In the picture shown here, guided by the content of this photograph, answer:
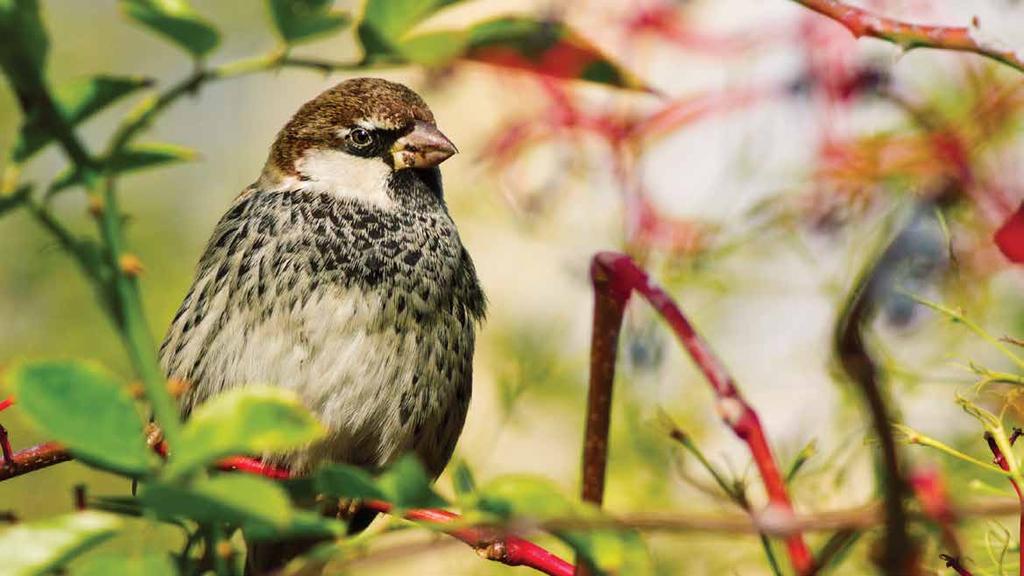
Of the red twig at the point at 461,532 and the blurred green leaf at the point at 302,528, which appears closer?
the blurred green leaf at the point at 302,528

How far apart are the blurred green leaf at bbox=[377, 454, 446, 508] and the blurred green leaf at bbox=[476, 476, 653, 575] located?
0.8 inches

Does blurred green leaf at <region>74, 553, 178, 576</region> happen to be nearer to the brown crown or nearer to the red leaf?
the red leaf

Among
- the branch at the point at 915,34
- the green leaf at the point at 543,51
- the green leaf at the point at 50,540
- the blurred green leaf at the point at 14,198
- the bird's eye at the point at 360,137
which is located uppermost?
the green leaf at the point at 543,51

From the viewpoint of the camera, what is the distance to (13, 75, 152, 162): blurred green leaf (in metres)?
0.43

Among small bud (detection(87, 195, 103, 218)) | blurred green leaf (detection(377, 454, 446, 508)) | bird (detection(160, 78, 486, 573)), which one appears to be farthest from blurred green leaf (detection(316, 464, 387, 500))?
bird (detection(160, 78, 486, 573))

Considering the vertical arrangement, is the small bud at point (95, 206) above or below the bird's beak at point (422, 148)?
above

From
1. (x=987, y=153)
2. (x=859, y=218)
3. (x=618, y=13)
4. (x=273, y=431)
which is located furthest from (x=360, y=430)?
(x=273, y=431)

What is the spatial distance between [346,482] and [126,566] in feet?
0.25

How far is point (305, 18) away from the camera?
46 centimetres

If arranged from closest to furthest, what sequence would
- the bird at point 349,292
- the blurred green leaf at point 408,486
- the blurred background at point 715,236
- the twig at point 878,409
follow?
the twig at point 878,409
the blurred green leaf at point 408,486
the blurred background at point 715,236
the bird at point 349,292

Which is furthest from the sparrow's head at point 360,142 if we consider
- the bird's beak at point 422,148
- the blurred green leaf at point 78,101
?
the blurred green leaf at point 78,101

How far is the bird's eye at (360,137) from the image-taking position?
1.65 m

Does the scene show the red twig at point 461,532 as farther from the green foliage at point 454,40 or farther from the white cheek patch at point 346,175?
the white cheek patch at point 346,175

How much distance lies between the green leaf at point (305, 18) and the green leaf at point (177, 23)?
0.02m
